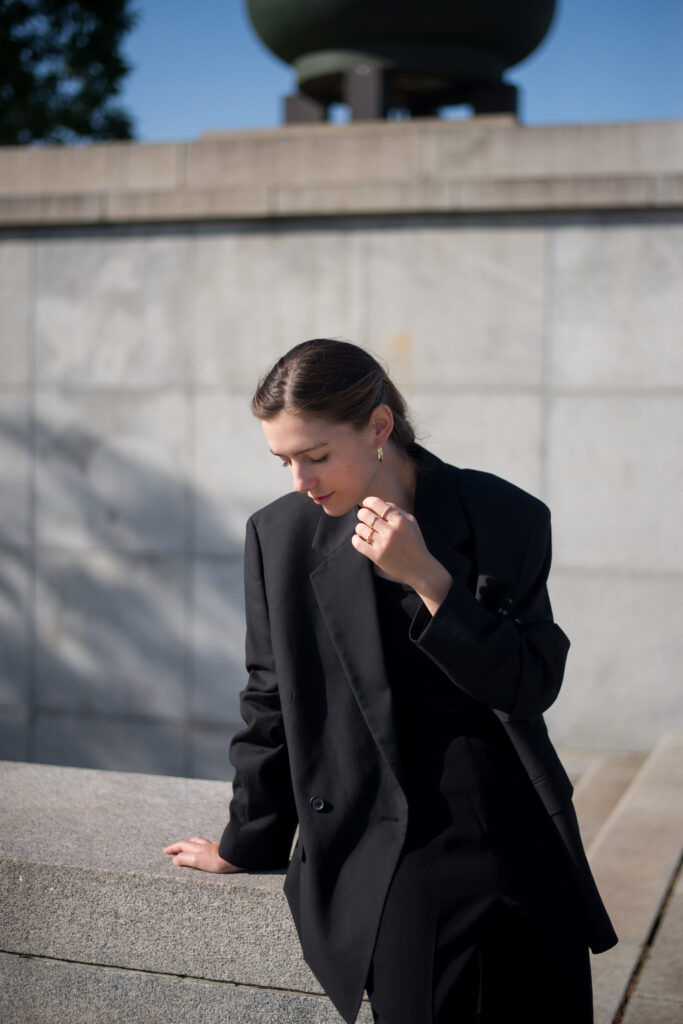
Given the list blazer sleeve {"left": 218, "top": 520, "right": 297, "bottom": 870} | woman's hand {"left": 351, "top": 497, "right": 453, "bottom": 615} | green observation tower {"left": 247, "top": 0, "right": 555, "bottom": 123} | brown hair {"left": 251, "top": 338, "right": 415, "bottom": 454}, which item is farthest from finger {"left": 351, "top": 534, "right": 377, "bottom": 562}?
green observation tower {"left": 247, "top": 0, "right": 555, "bottom": 123}

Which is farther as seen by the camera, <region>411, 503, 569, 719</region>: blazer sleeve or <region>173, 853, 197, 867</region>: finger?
<region>173, 853, 197, 867</region>: finger

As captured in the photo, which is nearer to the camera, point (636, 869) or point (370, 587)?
point (370, 587)

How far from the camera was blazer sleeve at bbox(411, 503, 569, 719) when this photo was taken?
2.02 m

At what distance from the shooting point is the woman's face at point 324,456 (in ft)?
7.54

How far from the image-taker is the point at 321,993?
8.85 feet

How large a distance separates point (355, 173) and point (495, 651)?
19.5 ft

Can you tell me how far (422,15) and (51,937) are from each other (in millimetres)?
7010

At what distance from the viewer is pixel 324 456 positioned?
231cm

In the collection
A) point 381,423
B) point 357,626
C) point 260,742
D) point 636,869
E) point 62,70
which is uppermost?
point 62,70

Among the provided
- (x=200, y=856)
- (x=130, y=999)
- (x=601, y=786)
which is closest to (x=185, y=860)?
(x=200, y=856)

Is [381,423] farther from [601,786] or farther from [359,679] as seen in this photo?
[601,786]

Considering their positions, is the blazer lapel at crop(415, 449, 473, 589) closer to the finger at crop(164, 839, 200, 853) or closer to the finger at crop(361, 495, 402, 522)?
the finger at crop(361, 495, 402, 522)

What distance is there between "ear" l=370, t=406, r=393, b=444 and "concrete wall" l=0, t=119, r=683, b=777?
4.49 meters

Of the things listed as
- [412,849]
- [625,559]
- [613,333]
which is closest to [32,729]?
[625,559]
